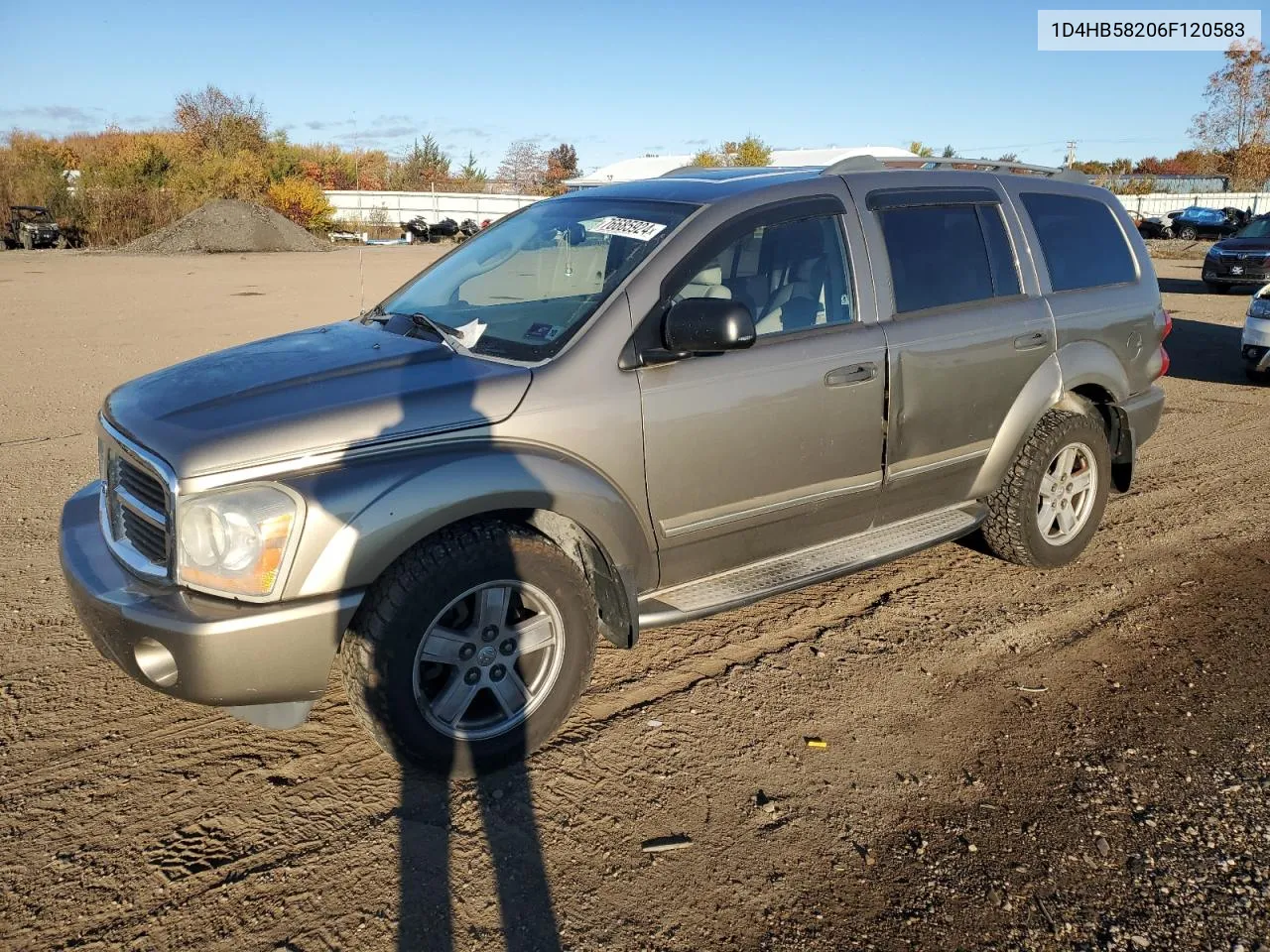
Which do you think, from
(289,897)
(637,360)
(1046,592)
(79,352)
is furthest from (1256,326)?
(79,352)

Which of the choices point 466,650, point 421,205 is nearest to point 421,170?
point 421,205

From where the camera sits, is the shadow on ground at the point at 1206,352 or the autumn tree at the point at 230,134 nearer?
the shadow on ground at the point at 1206,352

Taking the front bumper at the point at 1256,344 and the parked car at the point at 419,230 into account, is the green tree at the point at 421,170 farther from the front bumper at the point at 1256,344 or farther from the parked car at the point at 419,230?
the front bumper at the point at 1256,344

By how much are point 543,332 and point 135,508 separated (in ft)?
4.96

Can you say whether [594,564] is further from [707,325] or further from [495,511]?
[707,325]

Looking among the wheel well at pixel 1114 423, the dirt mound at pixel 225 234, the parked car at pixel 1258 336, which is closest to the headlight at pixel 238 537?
the wheel well at pixel 1114 423

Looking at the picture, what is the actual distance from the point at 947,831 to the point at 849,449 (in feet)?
5.32

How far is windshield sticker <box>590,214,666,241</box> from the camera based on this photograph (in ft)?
12.3

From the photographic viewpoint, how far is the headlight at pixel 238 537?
9.25 feet

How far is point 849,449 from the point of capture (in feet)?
13.3

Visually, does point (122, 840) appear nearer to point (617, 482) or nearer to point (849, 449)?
point (617, 482)

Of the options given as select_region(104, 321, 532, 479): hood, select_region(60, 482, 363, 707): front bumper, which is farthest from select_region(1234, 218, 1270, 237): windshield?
select_region(60, 482, 363, 707): front bumper

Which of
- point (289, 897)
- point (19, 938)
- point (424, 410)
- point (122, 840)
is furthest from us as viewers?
point (424, 410)

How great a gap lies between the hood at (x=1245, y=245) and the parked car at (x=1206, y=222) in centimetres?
2105
